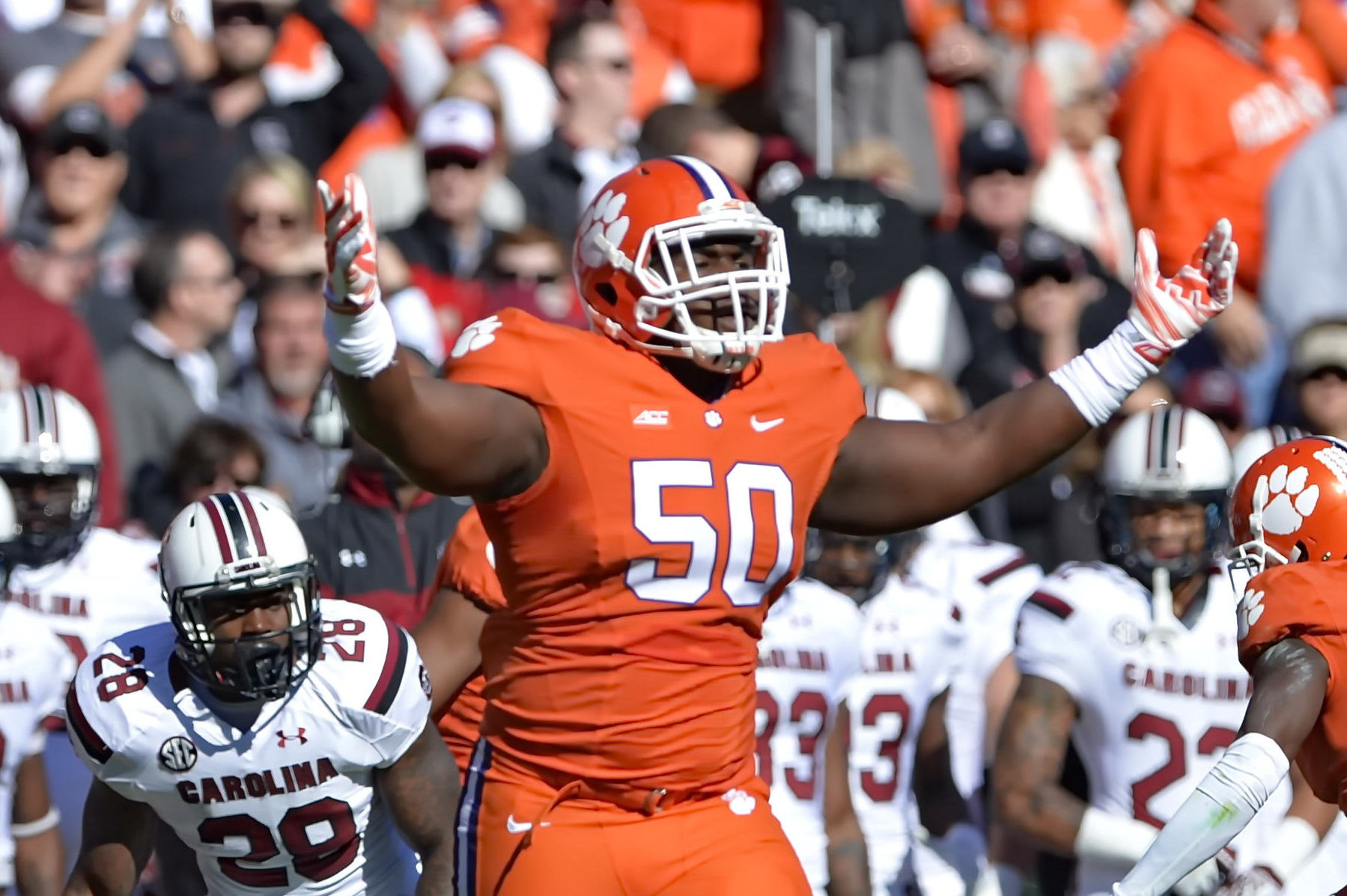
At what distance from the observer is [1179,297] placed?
13.8 feet

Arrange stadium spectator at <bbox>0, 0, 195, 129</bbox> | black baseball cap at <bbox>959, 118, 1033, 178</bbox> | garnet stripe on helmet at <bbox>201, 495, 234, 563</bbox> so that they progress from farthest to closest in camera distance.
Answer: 1. black baseball cap at <bbox>959, 118, 1033, 178</bbox>
2. stadium spectator at <bbox>0, 0, 195, 129</bbox>
3. garnet stripe on helmet at <bbox>201, 495, 234, 563</bbox>

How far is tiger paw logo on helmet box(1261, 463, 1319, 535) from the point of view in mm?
4367

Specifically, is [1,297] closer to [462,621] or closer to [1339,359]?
[462,621]

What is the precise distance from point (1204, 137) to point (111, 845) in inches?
221

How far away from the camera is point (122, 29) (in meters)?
8.70

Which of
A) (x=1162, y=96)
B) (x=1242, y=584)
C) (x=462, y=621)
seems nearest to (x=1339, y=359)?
(x=1162, y=96)

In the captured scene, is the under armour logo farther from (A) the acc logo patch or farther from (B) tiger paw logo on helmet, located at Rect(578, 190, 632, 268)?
(B) tiger paw logo on helmet, located at Rect(578, 190, 632, 268)

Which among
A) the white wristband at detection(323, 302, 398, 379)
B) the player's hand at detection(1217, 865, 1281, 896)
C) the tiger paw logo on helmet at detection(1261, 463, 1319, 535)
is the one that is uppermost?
the white wristband at detection(323, 302, 398, 379)

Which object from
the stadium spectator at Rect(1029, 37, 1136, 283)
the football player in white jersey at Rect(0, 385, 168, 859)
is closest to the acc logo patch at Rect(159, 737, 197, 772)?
the football player in white jersey at Rect(0, 385, 168, 859)

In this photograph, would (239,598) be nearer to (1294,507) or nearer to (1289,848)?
(1294,507)

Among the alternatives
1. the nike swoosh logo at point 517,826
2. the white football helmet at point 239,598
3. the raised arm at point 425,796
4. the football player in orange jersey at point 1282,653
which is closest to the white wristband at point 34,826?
the white football helmet at point 239,598

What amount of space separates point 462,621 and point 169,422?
301 cm

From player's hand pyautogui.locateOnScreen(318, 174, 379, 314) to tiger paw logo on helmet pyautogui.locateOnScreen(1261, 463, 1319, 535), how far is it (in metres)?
1.82

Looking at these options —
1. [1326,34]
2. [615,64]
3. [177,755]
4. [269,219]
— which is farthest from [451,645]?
[1326,34]
